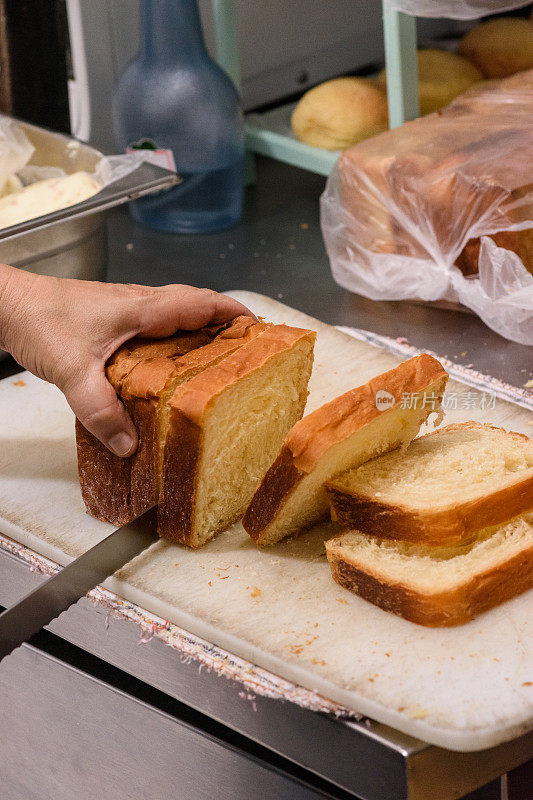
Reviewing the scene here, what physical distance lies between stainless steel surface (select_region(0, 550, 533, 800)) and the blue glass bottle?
1602 mm

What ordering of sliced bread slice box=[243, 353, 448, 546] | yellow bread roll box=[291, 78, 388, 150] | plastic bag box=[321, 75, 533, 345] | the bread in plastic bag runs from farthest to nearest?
yellow bread roll box=[291, 78, 388, 150], the bread in plastic bag, plastic bag box=[321, 75, 533, 345], sliced bread slice box=[243, 353, 448, 546]

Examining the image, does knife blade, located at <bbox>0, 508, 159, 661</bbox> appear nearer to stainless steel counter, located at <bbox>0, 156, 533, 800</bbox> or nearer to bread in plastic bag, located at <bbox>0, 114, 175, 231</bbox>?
stainless steel counter, located at <bbox>0, 156, 533, 800</bbox>

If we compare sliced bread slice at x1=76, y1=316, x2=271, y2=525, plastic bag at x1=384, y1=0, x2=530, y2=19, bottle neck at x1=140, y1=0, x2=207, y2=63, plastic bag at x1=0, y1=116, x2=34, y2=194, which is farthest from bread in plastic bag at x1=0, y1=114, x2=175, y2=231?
plastic bag at x1=384, y1=0, x2=530, y2=19

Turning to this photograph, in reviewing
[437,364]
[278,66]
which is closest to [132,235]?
[278,66]

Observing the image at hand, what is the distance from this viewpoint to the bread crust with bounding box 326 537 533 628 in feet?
4.22

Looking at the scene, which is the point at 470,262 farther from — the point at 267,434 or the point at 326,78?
the point at 326,78

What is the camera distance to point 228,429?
148 centimetres

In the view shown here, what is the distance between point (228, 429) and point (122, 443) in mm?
170

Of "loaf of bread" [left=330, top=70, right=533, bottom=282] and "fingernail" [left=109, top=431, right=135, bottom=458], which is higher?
"loaf of bread" [left=330, top=70, right=533, bottom=282]

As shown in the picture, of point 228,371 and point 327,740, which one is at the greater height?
point 228,371

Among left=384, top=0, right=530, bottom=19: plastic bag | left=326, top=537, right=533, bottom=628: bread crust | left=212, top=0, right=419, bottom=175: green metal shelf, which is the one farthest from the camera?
left=212, top=0, right=419, bottom=175: green metal shelf

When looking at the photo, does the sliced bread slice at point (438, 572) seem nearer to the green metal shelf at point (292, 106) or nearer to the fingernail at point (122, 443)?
the fingernail at point (122, 443)

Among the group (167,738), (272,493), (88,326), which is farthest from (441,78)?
(167,738)

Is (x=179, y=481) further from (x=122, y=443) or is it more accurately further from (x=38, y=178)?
(x=38, y=178)
